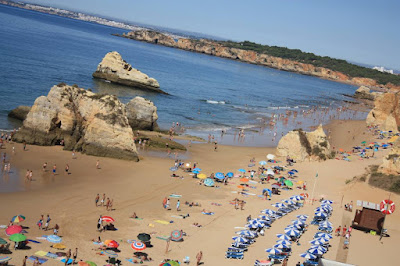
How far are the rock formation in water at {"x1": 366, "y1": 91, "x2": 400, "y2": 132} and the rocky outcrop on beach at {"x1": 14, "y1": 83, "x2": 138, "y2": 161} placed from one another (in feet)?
129

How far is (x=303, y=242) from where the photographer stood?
21531 millimetres

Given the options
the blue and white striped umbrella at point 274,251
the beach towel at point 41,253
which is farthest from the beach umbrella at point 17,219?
the blue and white striped umbrella at point 274,251

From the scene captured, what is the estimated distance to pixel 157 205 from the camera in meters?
24.9

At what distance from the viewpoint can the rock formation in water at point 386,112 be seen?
58.4m

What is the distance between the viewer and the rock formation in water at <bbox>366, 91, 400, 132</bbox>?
5837cm

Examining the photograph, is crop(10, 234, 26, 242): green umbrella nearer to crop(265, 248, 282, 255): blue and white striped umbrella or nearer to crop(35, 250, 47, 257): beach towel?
crop(35, 250, 47, 257): beach towel

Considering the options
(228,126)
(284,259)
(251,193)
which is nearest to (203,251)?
(284,259)

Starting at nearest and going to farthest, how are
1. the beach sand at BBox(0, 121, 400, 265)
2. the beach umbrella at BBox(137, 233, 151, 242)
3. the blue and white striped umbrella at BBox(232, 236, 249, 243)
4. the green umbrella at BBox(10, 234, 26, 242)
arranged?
the green umbrella at BBox(10, 234, 26, 242) < the beach umbrella at BBox(137, 233, 151, 242) < the beach sand at BBox(0, 121, 400, 265) < the blue and white striped umbrella at BBox(232, 236, 249, 243)

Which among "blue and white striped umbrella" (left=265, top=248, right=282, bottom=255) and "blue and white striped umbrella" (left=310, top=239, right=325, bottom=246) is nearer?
"blue and white striped umbrella" (left=265, top=248, right=282, bottom=255)

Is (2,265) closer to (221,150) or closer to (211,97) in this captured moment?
(221,150)

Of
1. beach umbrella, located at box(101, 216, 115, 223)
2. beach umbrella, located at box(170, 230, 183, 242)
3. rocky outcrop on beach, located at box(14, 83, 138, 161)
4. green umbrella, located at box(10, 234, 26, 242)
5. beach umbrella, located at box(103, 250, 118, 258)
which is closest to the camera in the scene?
green umbrella, located at box(10, 234, 26, 242)

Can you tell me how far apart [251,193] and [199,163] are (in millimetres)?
7241

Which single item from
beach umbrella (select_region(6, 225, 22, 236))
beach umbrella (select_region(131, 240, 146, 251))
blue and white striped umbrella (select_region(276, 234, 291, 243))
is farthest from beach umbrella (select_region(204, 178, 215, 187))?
beach umbrella (select_region(6, 225, 22, 236))

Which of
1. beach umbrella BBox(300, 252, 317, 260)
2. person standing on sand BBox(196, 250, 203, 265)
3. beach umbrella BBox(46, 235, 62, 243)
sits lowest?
beach umbrella BBox(46, 235, 62, 243)
